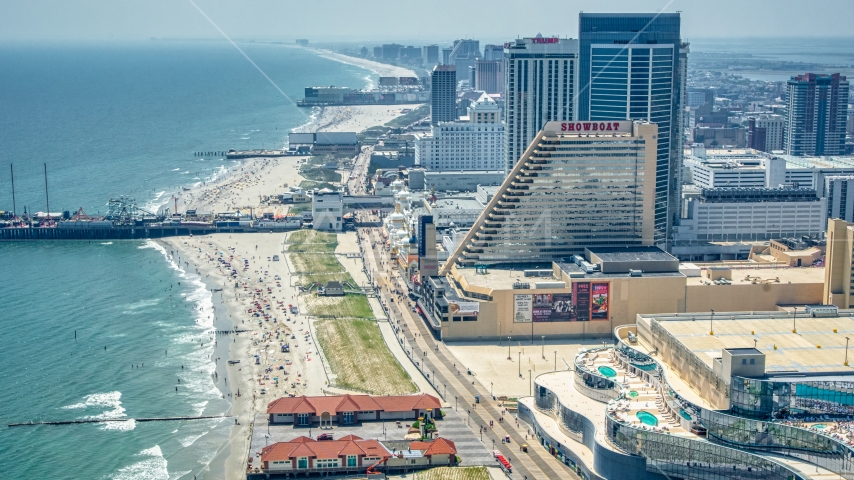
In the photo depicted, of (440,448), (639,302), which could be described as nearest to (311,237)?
(639,302)

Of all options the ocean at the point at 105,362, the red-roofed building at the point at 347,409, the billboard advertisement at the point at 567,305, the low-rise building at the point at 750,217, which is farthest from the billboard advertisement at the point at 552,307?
the low-rise building at the point at 750,217

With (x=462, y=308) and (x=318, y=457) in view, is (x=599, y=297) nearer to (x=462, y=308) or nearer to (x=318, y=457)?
(x=462, y=308)

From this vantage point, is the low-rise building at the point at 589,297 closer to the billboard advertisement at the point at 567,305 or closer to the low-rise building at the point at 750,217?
the billboard advertisement at the point at 567,305

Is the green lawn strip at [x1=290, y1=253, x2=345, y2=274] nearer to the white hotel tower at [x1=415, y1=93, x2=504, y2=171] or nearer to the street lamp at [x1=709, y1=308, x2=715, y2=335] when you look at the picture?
the street lamp at [x1=709, y1=308, x2=715, y2=335]

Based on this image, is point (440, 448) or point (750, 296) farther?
point (750, 296)

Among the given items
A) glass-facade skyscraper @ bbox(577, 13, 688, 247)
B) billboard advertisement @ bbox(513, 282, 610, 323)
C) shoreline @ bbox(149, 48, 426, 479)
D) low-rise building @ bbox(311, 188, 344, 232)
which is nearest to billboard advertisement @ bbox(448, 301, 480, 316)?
billboard advertisement @ bbox(513, 282, 610, 323)

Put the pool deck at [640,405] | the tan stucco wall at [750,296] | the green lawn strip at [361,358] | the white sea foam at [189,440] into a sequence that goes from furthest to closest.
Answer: the tan stucco wall at [750,296] < the green lawn strip at [361,358] < the white sea foam at [189,440] < the pool deck at [640,405]
